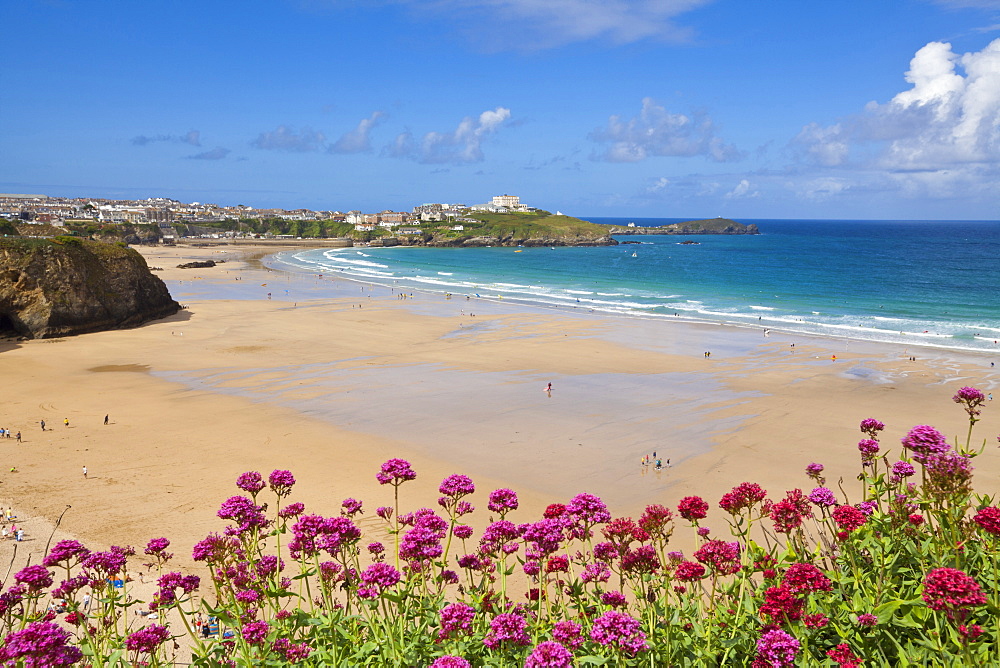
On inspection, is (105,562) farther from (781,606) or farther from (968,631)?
(968,631)

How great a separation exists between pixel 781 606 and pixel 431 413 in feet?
60.8

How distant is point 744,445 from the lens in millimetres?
18406

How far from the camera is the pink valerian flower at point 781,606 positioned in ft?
11.3

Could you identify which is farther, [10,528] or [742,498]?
[10,528]

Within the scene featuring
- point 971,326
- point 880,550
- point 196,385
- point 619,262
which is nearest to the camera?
point 880,550

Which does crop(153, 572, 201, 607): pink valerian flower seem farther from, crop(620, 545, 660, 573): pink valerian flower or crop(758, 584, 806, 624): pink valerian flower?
crop(758, 584, 806, 624): pink valerian flower

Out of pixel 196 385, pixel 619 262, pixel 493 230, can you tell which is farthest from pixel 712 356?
pixel 493 230

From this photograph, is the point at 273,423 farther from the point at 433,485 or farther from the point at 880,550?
the point at 880,550

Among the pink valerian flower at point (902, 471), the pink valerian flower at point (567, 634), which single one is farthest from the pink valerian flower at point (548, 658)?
the pink valerian flower at point (902, 471)

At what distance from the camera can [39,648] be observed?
3199 millimetres

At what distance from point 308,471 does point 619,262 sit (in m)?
91.5

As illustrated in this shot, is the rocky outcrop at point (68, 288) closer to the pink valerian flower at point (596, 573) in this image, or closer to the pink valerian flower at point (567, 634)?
the pink valerian flower at point (596, 573)

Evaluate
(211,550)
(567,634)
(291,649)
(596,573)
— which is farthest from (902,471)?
(211,550)

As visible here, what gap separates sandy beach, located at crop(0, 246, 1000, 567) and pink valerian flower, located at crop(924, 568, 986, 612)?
35.1ft
